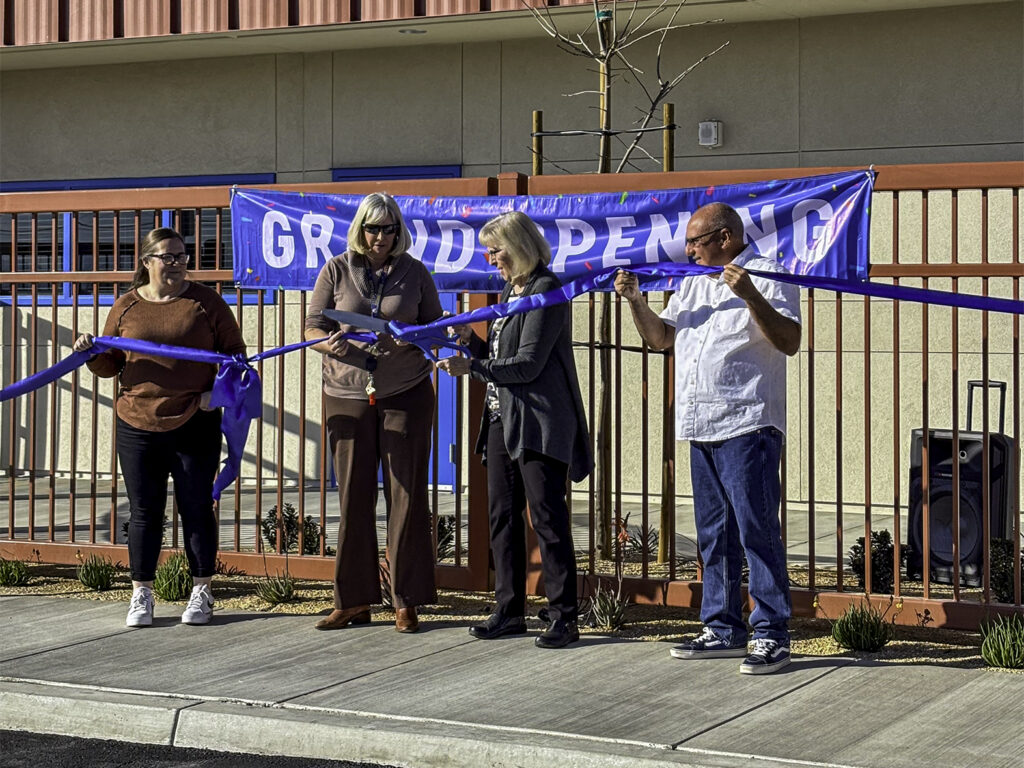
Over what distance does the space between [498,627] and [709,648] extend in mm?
1029

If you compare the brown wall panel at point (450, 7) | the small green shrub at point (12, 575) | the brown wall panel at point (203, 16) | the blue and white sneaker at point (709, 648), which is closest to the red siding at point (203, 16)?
the brown wall panel at point (203, 16)

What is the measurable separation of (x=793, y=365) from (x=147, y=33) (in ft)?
20.9

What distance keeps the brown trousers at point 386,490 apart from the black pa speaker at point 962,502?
8.86ft

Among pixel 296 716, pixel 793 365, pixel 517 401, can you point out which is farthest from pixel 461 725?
pixel 793 365

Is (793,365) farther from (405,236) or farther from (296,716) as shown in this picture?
(296,716)

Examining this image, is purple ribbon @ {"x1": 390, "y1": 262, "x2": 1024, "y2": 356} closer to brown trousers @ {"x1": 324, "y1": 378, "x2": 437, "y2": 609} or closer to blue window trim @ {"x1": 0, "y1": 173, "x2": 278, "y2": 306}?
brown trousers @ {"x1": 324, "y1": 378, "x2": 437, "y2": 609}

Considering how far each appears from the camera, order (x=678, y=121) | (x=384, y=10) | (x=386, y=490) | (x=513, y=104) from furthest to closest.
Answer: (x=513, y=104)
(x=678, y=121)
(x=384, y=10)
(x=386, y=490)

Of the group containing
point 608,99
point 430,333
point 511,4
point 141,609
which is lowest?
point 141,609

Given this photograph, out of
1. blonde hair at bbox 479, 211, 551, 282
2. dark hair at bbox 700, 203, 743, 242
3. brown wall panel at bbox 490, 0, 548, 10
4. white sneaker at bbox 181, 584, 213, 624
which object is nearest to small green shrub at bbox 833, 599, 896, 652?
dark hair at bbox 700, 203, 743, 242

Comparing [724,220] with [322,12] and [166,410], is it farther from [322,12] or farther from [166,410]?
[322,12]

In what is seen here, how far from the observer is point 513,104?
13.3m

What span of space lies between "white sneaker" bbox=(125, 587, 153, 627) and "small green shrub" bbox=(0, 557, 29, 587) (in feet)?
4.83

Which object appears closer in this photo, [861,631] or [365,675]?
[365,675]

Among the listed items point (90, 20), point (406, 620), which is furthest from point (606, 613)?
point (90, 20)
